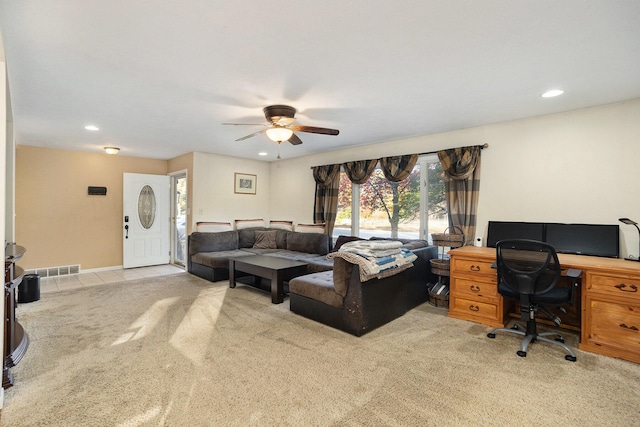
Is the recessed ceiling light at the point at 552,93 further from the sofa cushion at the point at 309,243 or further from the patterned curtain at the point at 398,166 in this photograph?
the sofa cushion at the point at 309,243

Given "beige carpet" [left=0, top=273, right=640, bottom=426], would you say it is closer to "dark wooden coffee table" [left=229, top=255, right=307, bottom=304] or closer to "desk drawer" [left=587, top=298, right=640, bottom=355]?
"desk drawer" [left=587, top=298, right=640, bottom=355]

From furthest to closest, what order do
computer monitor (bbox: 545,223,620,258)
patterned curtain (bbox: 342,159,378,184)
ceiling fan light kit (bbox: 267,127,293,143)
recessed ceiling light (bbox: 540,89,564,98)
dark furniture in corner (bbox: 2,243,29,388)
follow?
patterned curtain (bbox: 342,159,378,184)
ceiling fan light kit (bbox: 267,127,293,143)
computer monitor (bbox: 545,223,620,258)
recessed ceiling light (bbox: 540,89,564,98)
dark furniture in corner (bbox: 2,243,29,388)

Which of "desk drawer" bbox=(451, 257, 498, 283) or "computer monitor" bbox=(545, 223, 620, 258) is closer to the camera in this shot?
"computer monitor" bbox=(545, 223, 620, 258)

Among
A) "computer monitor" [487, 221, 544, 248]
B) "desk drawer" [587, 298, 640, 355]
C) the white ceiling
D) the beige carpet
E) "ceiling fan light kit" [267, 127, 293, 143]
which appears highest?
the white ceiling

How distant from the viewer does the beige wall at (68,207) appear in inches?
211

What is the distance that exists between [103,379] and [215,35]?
253 centimetres

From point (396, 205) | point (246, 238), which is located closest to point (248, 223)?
point (246, 238)

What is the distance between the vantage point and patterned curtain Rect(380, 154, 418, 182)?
4.60m

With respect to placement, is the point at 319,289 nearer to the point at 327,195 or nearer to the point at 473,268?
the point at 473,268

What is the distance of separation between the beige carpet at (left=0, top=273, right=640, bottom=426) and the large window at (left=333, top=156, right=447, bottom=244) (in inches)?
63.8

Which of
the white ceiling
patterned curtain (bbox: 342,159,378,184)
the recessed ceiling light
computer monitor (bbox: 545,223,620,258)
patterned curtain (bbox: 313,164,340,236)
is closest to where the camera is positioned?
the white ceiling

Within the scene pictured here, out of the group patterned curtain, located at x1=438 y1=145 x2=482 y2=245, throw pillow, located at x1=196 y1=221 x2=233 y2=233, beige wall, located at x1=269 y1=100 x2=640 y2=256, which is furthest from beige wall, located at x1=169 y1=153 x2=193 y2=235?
patterned curtain, located at x1=438 y1=145 x2=482 y2=245

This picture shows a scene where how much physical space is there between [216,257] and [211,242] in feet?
2.24

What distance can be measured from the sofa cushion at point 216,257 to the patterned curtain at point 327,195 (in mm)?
1511
